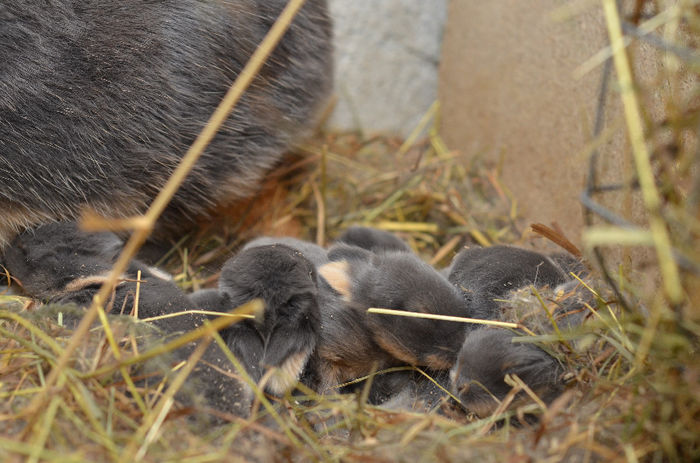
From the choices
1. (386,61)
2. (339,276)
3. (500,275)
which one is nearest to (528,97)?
(386,61)

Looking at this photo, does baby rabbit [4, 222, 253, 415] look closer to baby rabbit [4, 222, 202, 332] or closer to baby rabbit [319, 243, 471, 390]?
baby rabbit [4, 222, 202, 332]

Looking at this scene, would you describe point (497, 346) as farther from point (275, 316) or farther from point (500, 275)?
point (275, 316)

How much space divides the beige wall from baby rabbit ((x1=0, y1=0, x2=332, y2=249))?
808 mm

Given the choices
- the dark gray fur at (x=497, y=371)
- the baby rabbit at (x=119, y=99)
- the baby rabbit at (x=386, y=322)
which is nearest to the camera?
the dark gray fur at (x=497, y=371)

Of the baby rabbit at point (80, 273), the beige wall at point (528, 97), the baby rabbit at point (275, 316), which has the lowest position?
the baby rabbit at point (80, 273)

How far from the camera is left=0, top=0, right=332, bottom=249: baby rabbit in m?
1.51

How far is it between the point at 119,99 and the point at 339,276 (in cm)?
69

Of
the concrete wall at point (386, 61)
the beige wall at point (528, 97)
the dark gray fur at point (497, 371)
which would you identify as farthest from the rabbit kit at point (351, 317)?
the concrete wall at point (386, 61)

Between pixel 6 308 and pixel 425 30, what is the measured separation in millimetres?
2035

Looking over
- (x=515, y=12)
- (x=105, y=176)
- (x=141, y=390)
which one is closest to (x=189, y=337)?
(x=141, y=390)

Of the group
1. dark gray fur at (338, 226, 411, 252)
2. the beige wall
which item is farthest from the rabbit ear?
the beige wall

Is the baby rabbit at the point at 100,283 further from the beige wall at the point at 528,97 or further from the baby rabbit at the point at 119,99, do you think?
the beige wall at the point at 528,97

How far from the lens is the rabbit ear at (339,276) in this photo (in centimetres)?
143

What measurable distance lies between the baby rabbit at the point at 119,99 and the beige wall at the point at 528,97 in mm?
808
